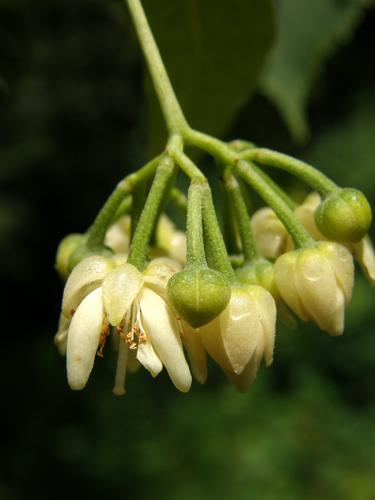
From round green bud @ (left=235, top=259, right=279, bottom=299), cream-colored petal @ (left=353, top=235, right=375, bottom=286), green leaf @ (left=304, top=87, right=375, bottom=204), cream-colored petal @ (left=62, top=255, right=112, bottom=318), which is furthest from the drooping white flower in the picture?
green leaf @ (left=304, top=87, right=375, bottom=204)

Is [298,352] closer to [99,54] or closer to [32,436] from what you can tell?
[32,436]

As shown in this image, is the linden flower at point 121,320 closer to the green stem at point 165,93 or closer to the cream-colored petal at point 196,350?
the cream-colored petal at point 196,350

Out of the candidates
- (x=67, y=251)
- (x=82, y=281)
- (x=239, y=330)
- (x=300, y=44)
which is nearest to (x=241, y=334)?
(x=239, y=330)

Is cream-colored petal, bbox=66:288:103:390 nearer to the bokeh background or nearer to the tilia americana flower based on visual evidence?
the tilia americana flower

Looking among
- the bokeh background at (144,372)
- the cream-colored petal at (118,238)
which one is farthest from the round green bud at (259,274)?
the bokeh background at (144,372)

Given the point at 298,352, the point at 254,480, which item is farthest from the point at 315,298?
the point at 298,352
